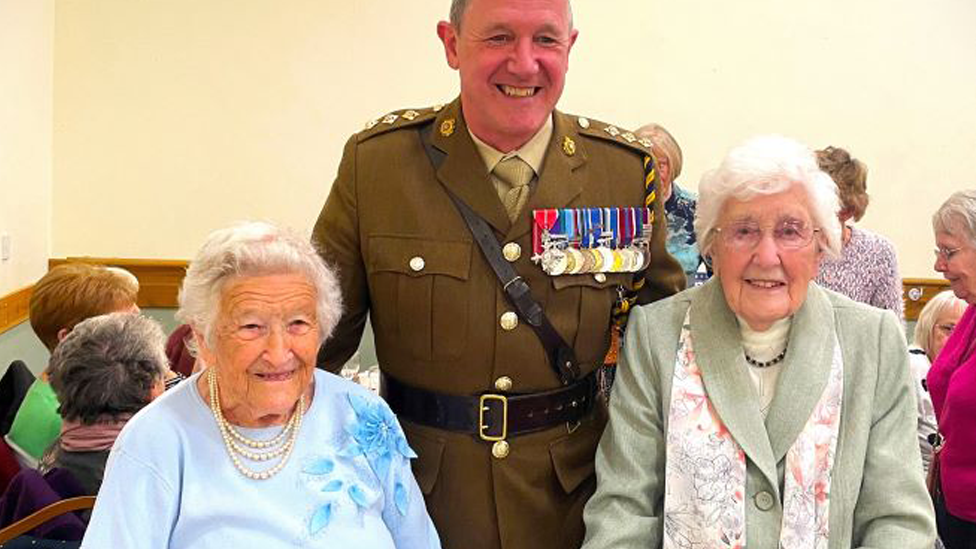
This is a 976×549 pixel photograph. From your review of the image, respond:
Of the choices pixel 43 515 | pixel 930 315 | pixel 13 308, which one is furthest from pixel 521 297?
pixel 13 308

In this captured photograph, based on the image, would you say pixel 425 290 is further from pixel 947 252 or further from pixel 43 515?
pixel 947 252

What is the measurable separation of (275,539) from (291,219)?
3.35 m

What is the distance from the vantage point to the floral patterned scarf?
5.98 feet

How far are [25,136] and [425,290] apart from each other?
3.01 m

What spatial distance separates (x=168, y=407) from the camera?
178 centimetres

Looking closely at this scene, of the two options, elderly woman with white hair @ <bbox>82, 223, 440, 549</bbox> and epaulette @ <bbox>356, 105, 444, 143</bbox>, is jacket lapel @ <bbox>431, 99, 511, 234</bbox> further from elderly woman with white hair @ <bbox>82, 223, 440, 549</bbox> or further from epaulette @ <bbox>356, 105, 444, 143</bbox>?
elderly woman with white hair @ <bbox>82, 223, 440, 549</bbox>

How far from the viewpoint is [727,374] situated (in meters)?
1.91

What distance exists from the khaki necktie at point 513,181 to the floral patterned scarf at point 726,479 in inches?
18.3

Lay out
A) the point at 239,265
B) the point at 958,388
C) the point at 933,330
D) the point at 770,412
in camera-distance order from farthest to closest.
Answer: the point at 933,330
the point at 958,388
the point at 770,412
the point at 239,265

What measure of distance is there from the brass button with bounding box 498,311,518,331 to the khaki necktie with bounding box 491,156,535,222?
0.19 metres

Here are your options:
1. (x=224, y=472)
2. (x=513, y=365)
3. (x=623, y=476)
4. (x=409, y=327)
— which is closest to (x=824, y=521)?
(x=623, y=476)

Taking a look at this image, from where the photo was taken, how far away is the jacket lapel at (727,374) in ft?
6.06

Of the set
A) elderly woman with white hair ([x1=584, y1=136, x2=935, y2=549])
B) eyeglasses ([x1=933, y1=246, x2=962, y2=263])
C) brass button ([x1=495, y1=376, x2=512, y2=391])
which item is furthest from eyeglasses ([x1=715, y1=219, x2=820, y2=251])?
eyeglasses ([x1=933, y1=246, x2=962, y2=263])

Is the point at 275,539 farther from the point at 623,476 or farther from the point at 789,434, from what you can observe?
the point at 789,434
